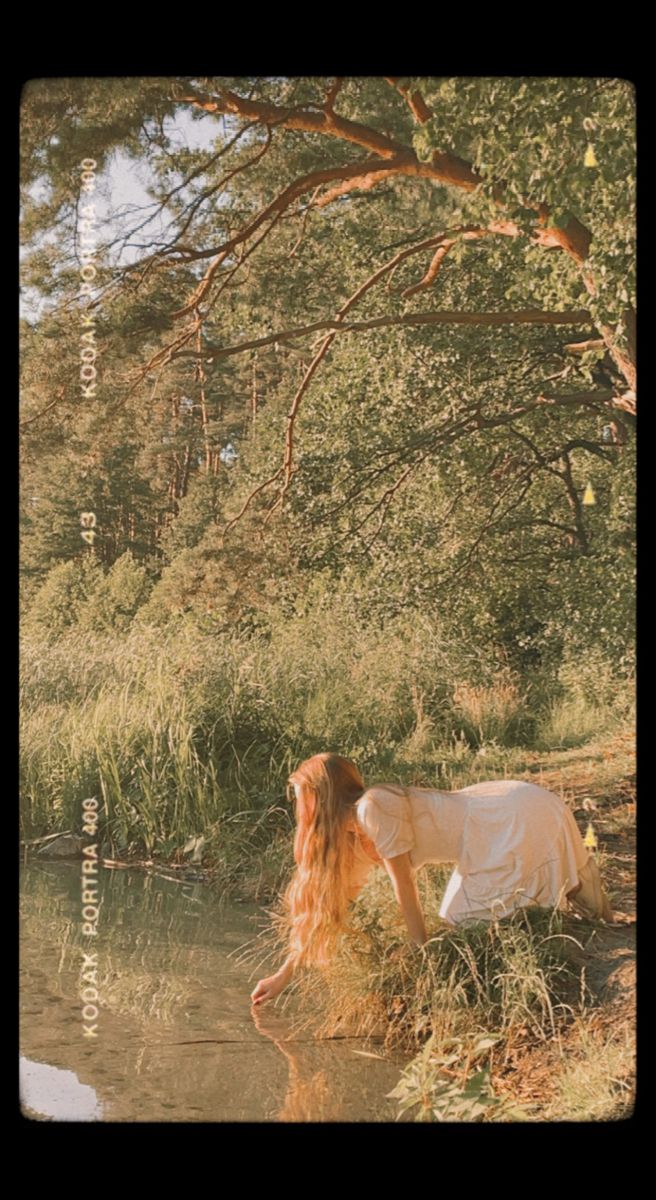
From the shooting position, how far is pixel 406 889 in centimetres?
334

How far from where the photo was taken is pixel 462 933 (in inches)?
135

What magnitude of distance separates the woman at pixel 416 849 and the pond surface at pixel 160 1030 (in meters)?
0.22

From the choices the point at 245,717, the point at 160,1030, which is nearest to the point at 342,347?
the point at 245,717

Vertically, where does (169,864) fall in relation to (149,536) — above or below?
below

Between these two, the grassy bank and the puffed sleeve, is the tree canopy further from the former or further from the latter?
the puffed sleeve

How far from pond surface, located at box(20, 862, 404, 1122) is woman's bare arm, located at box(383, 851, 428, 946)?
1.10 feet

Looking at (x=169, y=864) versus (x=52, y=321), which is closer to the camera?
(x=52, y=321)

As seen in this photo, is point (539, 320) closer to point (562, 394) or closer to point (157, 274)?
point (562, 394)

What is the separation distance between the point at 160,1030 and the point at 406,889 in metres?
0.78

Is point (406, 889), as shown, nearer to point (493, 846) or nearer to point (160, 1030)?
point (493, 846)

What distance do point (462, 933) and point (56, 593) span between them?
5.63 feet

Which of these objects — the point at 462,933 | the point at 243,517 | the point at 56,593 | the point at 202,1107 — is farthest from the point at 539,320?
the point at 202,1107

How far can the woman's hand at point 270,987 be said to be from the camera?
135 inches
